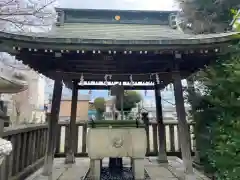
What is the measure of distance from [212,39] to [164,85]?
2.36m

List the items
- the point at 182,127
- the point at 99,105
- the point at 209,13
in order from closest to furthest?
the point at 182,127 → the point at 99,105 → the point at 209,13

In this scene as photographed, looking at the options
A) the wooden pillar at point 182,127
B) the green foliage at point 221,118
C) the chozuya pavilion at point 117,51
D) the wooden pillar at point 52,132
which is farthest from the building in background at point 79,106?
the wooden pillar at point 182,127

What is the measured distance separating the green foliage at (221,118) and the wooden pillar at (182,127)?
42cm

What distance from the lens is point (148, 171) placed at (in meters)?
4.46

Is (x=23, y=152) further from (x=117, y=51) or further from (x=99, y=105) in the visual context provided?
(x=117, y=51)

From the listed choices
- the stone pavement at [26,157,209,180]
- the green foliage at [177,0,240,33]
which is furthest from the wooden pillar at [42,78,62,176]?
the green foliage at [177,0,240,33]

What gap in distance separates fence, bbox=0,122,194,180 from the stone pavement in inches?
12.7

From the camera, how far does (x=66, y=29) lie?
4.84 m

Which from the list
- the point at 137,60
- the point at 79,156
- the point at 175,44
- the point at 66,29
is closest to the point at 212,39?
the point at 175,44

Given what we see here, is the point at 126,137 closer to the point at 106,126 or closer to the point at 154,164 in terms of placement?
the point at 106,126

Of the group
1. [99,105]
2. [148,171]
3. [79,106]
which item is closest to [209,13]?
[99,105]

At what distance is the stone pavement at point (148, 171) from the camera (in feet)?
12.9

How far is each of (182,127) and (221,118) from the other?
68 centimetres

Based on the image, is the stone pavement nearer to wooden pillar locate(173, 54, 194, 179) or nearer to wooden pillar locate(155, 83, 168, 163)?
wooden pillar locate(155, 83, 168, 163)
